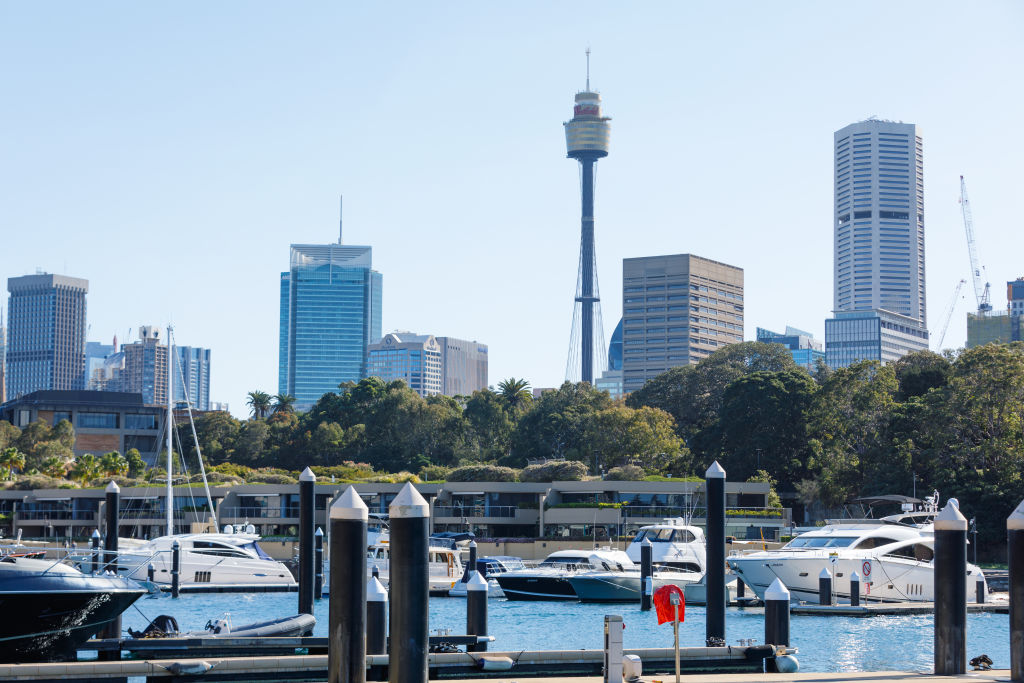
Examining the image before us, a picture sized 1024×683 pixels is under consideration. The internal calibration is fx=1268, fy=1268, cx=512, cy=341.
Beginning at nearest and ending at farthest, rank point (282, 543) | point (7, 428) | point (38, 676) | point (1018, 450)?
point (38, 676), point (1018, 450), point (282, 543), point (7, 428)

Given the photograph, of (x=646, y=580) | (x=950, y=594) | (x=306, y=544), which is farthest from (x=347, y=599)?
(x=646, y=580)

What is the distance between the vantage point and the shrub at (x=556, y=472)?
8762 cm

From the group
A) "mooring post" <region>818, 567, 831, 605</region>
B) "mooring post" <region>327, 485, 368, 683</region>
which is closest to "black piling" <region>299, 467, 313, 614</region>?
"mooring post" <region>327, 485, 368, 683</region>

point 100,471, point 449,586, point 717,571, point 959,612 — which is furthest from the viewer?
point 100,471

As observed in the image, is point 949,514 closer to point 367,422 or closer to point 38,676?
point 38,676

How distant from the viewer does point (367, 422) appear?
119875mm

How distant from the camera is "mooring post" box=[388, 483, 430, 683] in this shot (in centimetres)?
1544

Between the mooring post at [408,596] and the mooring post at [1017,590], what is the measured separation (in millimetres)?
8274

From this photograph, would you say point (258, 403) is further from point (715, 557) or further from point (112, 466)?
point (715, 557)

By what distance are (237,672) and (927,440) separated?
60.8 metres

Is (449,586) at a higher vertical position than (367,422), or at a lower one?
lower

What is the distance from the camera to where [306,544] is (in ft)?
102

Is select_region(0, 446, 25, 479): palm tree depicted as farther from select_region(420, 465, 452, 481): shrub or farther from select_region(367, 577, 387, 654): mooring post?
select_region(367, 577, 387, 654): mooring post

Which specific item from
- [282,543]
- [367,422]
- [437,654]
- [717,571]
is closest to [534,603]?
[717,571]
